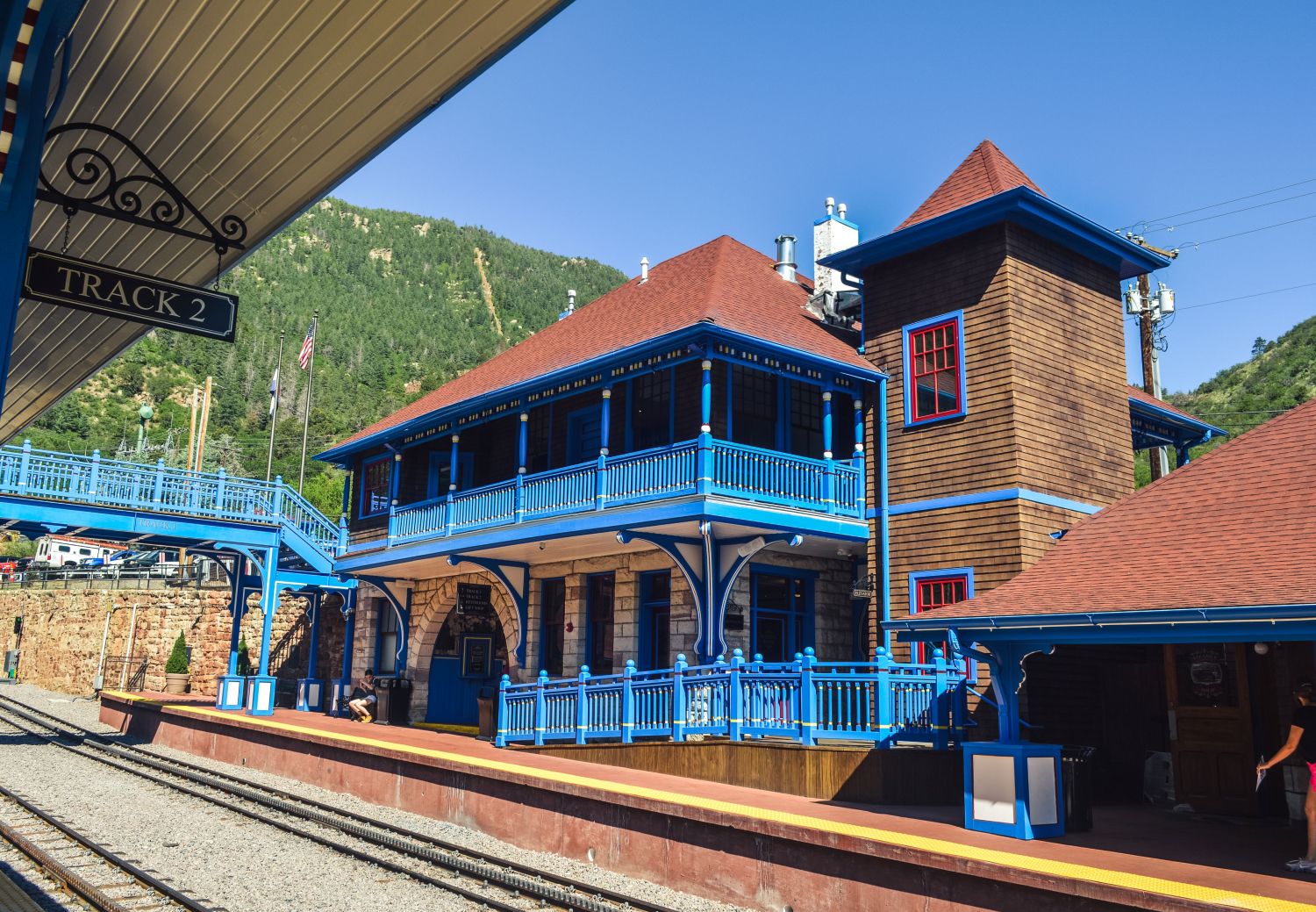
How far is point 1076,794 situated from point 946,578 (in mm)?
5589

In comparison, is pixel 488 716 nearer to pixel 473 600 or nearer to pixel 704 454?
pixel 473 600

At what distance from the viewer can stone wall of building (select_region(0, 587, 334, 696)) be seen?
3300cm

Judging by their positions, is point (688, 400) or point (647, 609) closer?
point (647, 609)

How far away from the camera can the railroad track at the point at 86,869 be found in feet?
31.4

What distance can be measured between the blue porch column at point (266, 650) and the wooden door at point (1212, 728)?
1841 centimetres

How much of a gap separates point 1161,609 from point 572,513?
10.2 m

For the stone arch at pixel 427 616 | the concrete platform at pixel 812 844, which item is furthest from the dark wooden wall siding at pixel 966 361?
the stone arch at pixel 427 616

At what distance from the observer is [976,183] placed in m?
17.6

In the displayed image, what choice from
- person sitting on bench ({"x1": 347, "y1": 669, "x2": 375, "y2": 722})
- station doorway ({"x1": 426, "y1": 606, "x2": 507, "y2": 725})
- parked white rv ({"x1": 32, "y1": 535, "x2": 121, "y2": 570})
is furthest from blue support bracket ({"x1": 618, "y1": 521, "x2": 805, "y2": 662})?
parked white rv ({"x1": 32, "y1": 535, "x2": 121, "y2": 570})

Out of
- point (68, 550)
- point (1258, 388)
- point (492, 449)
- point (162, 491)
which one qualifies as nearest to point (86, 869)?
point (492, 449)

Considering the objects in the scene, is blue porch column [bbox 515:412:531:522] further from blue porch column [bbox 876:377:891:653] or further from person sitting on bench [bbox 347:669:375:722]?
person sitting on bench [bbox 347:669:375:722]

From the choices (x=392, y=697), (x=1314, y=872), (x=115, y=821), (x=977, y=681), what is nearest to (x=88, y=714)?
(x=392, y=697)

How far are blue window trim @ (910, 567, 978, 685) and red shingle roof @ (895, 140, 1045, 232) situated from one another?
17.8 ft

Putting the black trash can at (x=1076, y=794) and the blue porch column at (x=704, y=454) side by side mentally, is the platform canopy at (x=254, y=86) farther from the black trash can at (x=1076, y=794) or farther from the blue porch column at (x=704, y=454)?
the blue porch column at (x=704, y=454)
